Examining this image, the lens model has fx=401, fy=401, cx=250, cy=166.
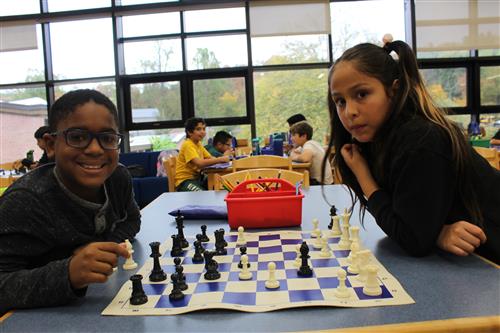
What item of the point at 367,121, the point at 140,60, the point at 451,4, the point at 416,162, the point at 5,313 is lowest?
the point at 5,313

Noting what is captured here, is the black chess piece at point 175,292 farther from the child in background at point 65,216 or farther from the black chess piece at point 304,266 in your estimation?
the black chess piece at point 304,266

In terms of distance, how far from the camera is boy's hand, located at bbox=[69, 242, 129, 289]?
0.73 meters

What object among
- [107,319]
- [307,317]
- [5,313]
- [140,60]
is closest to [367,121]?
[307,317]

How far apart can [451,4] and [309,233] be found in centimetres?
626

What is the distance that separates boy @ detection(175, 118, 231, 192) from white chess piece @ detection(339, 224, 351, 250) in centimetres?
267

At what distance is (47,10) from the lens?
6414 millimetres

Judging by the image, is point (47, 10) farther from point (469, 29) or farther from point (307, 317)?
point (307, 317)

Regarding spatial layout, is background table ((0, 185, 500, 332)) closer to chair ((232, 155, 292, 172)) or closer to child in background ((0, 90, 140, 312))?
child in background ((0, 90, 140, 312))

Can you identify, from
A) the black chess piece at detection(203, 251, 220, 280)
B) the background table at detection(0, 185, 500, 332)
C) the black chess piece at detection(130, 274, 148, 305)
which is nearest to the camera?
the background table at detection(0, 185, 500, 332)

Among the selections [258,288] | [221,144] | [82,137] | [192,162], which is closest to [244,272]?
[258,288]

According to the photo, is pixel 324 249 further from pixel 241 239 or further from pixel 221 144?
pixel 221 144

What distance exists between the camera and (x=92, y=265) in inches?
29.2

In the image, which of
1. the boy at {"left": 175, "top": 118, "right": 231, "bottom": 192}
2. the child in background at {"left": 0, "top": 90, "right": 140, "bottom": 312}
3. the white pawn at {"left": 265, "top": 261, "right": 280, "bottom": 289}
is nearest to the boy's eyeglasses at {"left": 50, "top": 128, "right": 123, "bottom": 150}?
the child in background at {"left": 0, "top": 90, "right": 140, "bottom": 312}

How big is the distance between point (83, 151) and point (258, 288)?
531mm
